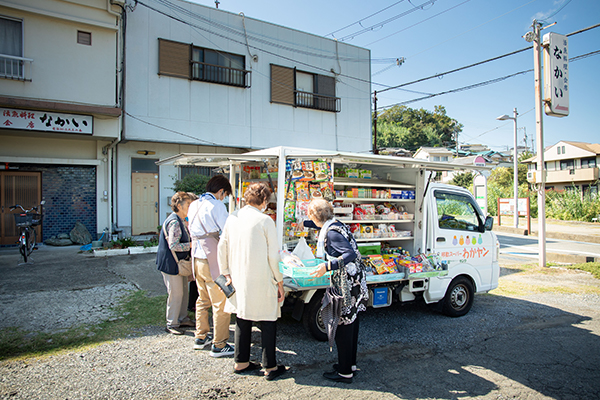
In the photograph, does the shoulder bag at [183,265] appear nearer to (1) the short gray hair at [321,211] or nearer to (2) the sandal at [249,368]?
(2) the sandal at [249,368]

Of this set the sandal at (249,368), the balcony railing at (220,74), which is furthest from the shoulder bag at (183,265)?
the balcony railing at (220,74)

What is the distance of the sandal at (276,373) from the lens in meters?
3.63

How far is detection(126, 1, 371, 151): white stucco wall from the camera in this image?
40.2 feet

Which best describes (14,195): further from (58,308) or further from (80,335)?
(80,335)

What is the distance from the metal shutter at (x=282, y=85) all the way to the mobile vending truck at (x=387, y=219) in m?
9.25

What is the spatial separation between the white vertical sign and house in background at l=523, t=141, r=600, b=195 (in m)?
28.8

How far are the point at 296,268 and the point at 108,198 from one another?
10.3 m

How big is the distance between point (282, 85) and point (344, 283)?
1267cm

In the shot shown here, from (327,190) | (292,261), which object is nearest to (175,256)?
(292,261)

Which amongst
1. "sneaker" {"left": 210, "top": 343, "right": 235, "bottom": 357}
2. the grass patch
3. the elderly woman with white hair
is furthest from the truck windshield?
the grass patch

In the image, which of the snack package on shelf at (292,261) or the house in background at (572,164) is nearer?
the snack package on shelf at (292,261)

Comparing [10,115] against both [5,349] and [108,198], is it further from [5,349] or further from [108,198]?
[5,349]

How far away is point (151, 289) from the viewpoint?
675 cm

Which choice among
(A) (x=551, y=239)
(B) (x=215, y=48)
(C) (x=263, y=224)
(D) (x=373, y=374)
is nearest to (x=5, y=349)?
(C) (x=263, y=224)
